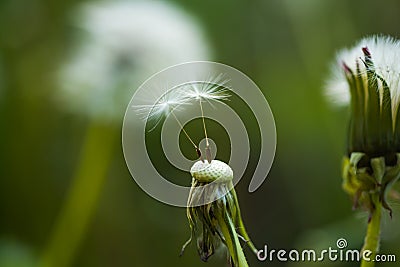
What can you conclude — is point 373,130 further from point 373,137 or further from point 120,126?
point 120,126

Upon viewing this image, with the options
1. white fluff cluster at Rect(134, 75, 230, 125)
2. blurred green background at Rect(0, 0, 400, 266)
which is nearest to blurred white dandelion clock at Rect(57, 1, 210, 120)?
blurred green background at Rect(0, 0, 400, 266)

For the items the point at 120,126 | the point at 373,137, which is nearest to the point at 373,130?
the point at 373,137

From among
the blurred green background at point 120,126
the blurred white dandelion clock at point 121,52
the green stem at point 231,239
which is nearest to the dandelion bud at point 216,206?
the green stem at point 231,239

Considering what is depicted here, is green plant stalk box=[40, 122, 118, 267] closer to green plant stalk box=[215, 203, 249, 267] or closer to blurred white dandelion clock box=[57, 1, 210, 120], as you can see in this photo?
blurred white dandelion clock box=[57, 1, 210, 120]

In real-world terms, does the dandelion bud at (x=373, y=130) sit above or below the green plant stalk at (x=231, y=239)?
above

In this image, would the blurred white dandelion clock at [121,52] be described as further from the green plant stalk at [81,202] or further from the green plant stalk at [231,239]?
the green plant stalk at [231,239]

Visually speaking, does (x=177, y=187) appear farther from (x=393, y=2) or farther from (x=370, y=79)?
(x=393, y=2)
